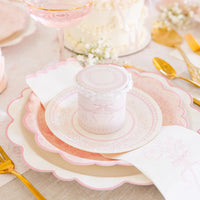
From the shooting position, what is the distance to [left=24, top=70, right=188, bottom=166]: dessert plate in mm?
616

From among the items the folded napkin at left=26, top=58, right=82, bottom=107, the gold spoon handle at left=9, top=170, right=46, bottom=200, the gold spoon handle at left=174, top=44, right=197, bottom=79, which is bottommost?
the gold spoon handle at left=9, top=170, right=46, bottom=200

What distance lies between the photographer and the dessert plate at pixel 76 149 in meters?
0.62

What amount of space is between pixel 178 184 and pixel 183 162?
6 centimetres

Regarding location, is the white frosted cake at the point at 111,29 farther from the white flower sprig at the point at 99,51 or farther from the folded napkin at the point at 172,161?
the folded napkin at the point at 172,161

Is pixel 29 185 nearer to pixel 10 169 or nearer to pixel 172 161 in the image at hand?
pixel 10 169

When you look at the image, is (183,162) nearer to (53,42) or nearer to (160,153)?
(160,153)

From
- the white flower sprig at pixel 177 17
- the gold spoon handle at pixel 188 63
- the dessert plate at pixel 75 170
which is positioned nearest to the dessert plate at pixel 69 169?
the dessert plate at pixel 75 170

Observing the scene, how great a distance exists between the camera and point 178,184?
0.56 metres

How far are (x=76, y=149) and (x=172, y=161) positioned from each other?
21 cm

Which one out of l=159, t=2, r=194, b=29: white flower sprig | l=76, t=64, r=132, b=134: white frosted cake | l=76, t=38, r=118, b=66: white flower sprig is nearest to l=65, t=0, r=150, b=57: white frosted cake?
l=76, t=38, r=118, b=66: white flower sprig

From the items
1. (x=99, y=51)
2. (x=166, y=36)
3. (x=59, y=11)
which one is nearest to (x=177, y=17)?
(x=166, y=36)

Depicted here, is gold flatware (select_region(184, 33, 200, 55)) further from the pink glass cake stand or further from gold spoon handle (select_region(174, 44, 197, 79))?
the pink glass cake stand

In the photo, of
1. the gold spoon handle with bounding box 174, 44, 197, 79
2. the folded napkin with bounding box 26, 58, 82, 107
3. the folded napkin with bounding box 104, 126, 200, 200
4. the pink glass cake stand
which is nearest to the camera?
→ the folded napkin with bounding box 104, 126, 200, 200

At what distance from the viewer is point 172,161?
1.99 feet
